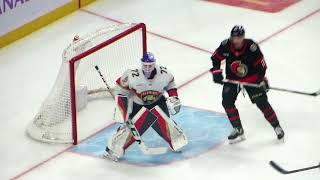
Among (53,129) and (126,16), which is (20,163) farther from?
(126,16)

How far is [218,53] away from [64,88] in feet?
5.02

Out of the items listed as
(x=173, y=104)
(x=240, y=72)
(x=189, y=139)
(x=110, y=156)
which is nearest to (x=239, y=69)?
(x=240, y=72)

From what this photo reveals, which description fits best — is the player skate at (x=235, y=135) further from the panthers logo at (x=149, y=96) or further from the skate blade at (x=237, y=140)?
the panthers logo at (x=149, y=96)

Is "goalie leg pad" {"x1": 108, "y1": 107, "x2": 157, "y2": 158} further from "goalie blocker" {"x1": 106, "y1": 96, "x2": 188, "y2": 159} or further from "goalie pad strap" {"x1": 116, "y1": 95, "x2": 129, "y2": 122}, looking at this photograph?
"goalie pad strap" {"x1": 116, "y1": 95, "x2": 129, "y2": 122}

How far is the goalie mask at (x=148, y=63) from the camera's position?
7.42m

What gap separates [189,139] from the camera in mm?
8180

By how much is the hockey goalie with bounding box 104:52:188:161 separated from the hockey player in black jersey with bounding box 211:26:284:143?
1.56ft

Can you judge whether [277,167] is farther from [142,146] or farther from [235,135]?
[142,146]

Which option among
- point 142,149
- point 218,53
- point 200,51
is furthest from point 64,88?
point 200,51

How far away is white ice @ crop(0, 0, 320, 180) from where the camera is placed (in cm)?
779

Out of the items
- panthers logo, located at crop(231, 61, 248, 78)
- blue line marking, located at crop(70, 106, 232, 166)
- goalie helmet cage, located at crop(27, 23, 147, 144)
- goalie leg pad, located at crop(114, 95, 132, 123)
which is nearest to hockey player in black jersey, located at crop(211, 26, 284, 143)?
panthers logo, located at crop(231, 61, 248, 78)

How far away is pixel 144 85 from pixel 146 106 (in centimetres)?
22

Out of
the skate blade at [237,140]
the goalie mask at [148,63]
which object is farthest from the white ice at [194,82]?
the goalie mask at [148,63]

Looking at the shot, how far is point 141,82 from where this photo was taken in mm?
7512
